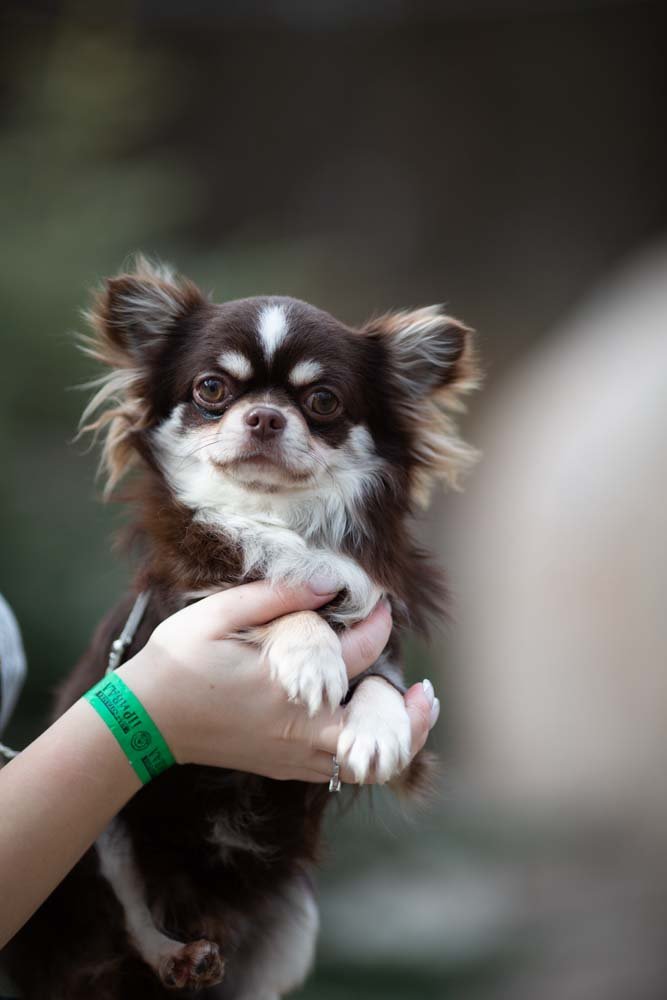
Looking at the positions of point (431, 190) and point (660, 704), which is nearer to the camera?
Result: point (660, 704)

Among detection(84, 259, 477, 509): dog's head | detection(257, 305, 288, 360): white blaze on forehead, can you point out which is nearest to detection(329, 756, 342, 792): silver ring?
detection(84, 259, 477, 509): dog's head

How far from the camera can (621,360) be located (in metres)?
4.93

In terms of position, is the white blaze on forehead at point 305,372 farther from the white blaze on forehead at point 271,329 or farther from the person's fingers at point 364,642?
the person's fingers at point 364,642

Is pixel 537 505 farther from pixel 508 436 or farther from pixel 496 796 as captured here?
pixel 496 796

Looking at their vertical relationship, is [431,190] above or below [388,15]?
below

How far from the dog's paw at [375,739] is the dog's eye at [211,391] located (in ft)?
Result: 2.34

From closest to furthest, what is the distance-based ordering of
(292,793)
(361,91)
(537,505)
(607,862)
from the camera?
(292,793) → (607,862) → (537,505) → (361,91)

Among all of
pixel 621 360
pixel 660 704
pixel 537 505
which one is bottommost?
pixel 660 704

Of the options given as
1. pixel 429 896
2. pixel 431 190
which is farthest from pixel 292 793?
pixel 431 190

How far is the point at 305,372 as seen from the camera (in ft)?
6.41

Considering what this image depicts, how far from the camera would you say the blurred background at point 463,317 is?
3.88 meters

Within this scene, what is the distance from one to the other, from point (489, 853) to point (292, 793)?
270 cm

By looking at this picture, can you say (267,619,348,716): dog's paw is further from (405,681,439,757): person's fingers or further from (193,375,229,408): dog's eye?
(193,375,229,408): dog's eye

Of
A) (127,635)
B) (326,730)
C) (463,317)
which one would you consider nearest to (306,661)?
(326,730)
